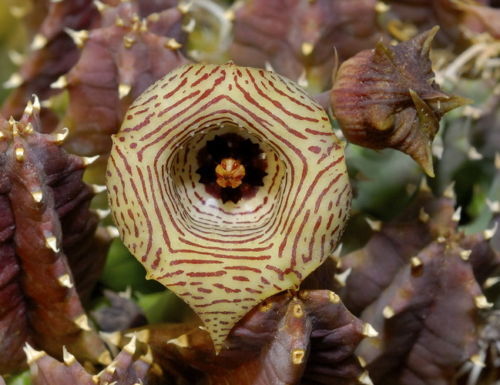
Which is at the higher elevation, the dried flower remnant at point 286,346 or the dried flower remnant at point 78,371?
the dried flower remnant at point 286,346

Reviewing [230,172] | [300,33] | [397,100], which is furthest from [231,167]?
[300,33]

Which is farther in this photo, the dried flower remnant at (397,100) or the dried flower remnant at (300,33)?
the dried flower remnant at (300,33)

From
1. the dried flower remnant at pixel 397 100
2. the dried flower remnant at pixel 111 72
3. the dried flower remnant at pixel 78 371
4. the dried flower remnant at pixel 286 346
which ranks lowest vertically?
the dried flower remnant at pixel 78 371

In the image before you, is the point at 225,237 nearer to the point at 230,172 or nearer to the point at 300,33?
the point at 230,172

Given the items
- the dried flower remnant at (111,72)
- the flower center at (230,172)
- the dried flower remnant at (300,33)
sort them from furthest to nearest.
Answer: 1. the dried flower remnant at (300,33)
2. the dried flower remnant at (111,72)
3. the flower center at (230,172)

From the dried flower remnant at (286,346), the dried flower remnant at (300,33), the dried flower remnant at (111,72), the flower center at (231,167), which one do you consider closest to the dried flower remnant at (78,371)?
the dried flower remnant at (286,346)

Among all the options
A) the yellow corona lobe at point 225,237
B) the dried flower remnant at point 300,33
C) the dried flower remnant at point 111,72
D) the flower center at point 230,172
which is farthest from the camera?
the dried flower remnant at point 300,33

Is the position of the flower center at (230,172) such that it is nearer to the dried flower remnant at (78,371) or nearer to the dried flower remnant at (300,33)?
the dried flower remnant at (78,371)

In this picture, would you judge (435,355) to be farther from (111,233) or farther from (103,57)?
(103,57)
